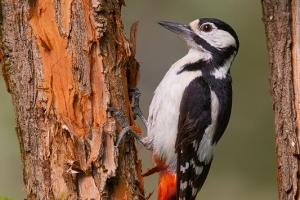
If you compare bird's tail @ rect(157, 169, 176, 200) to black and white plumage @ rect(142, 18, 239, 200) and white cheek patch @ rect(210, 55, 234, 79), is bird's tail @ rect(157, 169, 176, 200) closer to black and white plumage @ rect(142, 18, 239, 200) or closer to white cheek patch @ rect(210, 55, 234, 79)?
black and white plumage @ rect(142, 18, 239, 200)

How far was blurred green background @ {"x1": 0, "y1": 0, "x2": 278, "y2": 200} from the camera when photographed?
672 centimetres

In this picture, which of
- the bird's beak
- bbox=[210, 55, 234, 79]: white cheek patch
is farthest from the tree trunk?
the bird's beak

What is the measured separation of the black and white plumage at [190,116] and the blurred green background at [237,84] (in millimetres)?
2536

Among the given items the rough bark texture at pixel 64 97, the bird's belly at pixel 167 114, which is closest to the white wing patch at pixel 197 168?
the bird's belly at pixel 167 114

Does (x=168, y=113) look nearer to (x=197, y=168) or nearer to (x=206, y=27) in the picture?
(x=197, y=168)

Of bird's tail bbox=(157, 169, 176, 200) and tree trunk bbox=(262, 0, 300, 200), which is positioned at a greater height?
tree trunk bbox=(262, 0, 300, 200)

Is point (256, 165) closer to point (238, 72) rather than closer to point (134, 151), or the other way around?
point (238, 72)

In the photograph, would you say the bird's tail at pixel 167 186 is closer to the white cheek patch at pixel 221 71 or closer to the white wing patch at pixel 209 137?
the white wing patch at pixel 209 137

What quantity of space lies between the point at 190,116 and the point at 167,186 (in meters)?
0.54

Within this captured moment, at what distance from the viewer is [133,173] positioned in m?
3.23

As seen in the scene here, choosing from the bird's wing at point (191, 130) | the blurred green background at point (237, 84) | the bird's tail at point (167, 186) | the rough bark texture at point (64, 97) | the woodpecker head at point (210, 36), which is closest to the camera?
the rough bark texture at point (64, 97)

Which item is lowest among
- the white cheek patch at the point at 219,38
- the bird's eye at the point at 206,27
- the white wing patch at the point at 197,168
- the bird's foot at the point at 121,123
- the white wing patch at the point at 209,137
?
the white wing patch at the point at 197,168

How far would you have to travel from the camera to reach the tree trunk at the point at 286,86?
3.52 metres

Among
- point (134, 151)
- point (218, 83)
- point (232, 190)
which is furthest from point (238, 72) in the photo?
point (134, 151)
